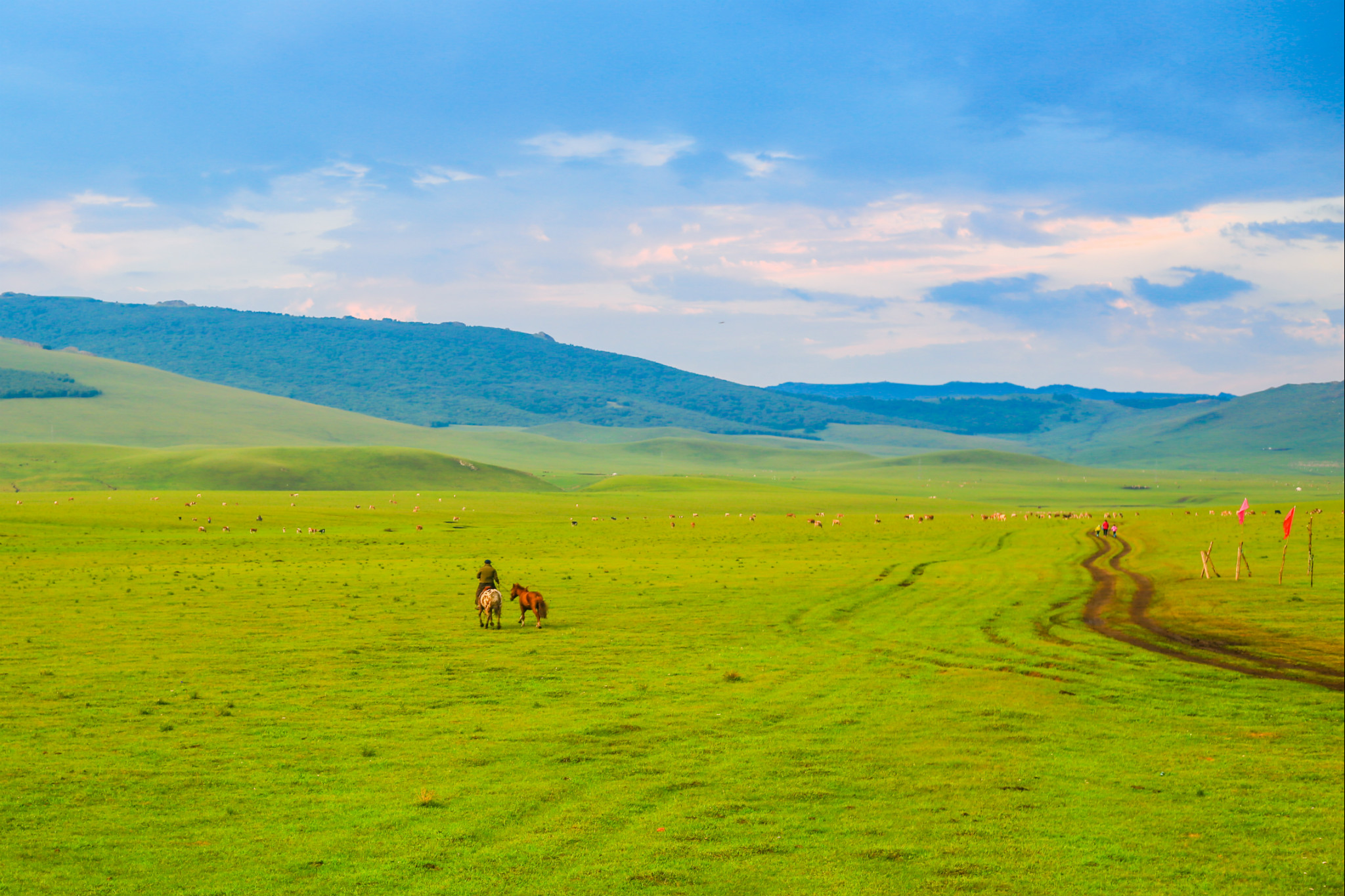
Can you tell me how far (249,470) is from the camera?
16200cm

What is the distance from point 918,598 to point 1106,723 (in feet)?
56.7

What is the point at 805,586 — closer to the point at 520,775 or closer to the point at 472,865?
the point at 520,775

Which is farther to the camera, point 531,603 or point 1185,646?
point 531,603

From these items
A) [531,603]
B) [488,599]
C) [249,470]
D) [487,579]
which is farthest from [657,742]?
[249,470]

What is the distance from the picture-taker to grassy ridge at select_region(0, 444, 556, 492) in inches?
5891

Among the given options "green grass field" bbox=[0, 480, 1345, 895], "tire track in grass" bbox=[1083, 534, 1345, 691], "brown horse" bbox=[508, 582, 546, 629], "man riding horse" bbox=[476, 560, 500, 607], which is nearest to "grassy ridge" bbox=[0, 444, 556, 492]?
"green grass field" bbox=[0, 480, 1345, 895]

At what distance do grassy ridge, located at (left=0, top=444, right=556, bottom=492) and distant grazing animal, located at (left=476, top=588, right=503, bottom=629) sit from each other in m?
132

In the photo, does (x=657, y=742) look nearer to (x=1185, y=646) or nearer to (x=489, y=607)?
(x=489, y=607)

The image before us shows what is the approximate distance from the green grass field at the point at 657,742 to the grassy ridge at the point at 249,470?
391 feet

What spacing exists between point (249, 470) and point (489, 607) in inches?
5728

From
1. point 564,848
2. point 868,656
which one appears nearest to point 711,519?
point 868,656

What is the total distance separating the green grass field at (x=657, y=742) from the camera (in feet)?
43.6

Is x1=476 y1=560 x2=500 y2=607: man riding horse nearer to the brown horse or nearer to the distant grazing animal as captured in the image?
the distant grazing animal

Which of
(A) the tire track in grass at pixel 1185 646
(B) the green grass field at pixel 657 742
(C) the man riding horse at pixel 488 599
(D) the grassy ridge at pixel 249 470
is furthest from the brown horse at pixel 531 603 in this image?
(D) the grassy ridge at pixel 249 470
